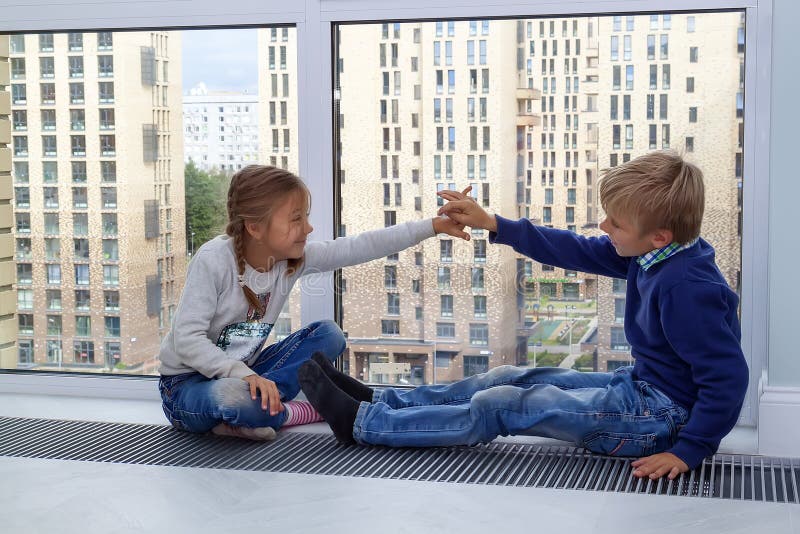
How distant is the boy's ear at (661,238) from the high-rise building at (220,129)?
1063mm

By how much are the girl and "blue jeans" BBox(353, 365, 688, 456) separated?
27 cm

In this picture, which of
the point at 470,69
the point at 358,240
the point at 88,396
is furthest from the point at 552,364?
the point at 88,396

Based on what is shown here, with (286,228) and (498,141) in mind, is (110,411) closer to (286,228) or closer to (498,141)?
(286,228)

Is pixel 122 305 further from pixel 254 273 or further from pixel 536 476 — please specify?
pixel 536 476

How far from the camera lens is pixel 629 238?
6.73ft

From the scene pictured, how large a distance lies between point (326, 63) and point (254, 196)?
Answer: 412 millimetres

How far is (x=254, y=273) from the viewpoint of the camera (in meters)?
2.36

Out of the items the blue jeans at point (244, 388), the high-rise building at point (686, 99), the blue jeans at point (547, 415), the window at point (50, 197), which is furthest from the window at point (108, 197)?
the high-rise building at point (686, 99)

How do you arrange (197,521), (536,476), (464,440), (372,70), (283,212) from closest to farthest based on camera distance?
(197,521)
(536,476)
(464,440)
(283,212)
(372,70)

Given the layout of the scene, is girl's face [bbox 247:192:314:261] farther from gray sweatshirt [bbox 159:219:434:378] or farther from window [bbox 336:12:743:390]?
window [bbox 336:12:743:390]

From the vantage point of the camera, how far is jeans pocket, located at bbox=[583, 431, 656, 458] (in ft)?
6.53

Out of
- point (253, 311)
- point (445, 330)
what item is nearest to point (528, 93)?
point (445, 330)

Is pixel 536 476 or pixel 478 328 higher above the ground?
pixel 478 328

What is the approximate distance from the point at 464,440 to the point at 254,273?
663 millimetres
